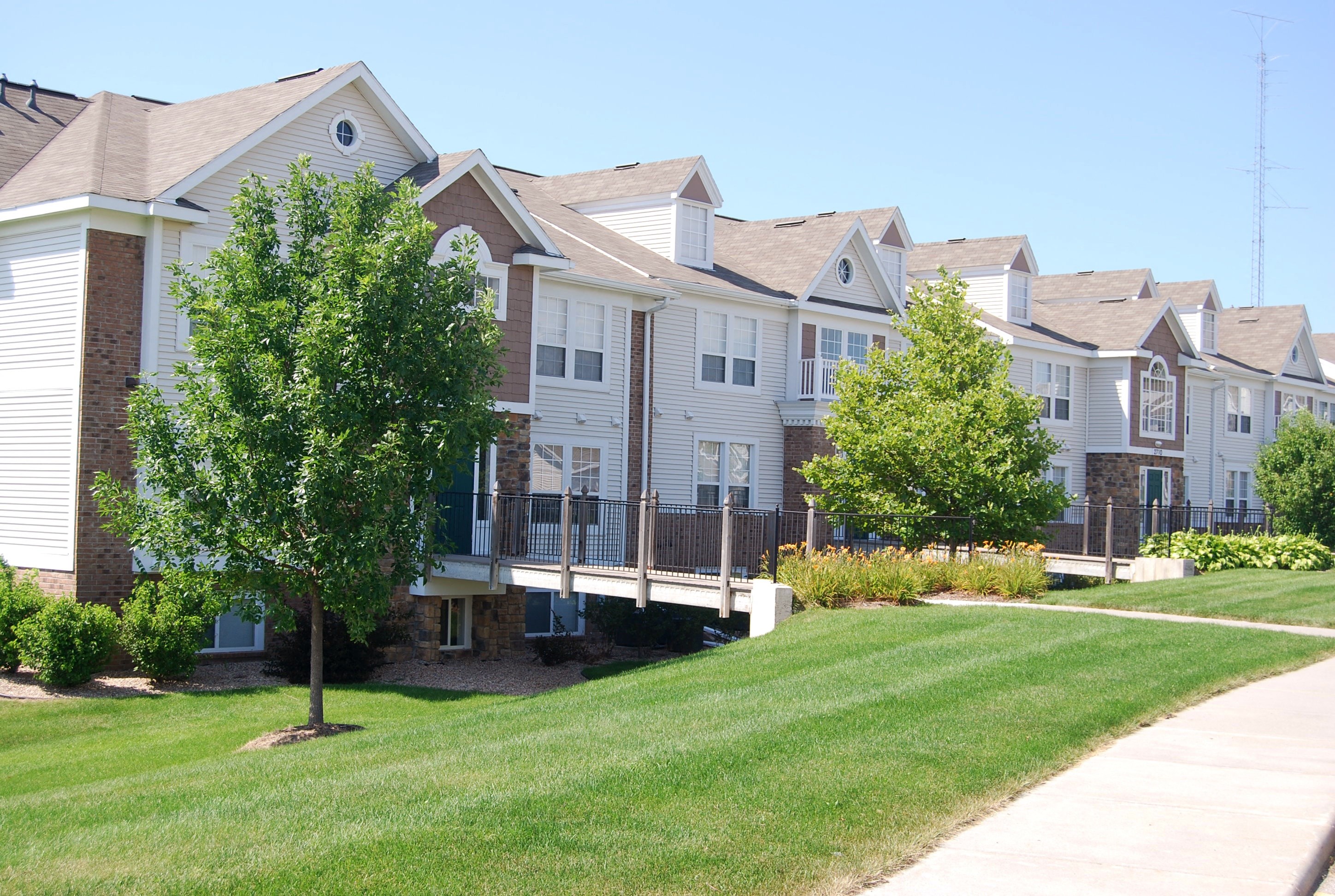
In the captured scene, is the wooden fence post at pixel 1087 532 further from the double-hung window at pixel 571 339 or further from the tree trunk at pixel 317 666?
the tree trunk at pixel 317 666

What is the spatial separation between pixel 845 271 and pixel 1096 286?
17198mm

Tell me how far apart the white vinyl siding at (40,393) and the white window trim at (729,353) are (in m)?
12.9

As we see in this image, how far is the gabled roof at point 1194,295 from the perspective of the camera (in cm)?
4362

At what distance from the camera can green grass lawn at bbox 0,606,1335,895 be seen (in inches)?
242

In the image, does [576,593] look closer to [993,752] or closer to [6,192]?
[6,192]

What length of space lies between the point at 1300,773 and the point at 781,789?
380 cm

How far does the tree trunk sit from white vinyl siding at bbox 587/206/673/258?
50.8ft

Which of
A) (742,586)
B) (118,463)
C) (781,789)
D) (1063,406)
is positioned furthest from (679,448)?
(781,789)

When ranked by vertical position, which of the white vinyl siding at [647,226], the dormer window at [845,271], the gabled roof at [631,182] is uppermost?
the gabled roof at [631,182]

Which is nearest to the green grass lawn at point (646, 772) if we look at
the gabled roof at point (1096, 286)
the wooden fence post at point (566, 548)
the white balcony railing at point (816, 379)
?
the wooden fence post at point (566, 548)

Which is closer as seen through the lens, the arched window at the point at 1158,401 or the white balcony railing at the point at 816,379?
the white balcony railing at the point at 816,379

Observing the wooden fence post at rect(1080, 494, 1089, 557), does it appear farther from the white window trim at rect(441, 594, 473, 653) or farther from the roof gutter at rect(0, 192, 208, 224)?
the roof gutter at rect(0, 192, 208, 224)

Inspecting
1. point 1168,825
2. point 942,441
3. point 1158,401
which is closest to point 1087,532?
point 942,441

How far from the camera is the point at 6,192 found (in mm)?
19234
